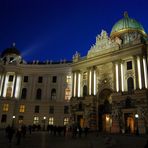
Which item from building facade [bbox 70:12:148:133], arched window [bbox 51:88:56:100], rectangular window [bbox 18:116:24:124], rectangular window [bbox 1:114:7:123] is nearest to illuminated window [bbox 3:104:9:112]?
rectangular window [bbox 1:114:7:123]

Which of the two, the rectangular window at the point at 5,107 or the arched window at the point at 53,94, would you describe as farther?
the arched window at the point at 53,94

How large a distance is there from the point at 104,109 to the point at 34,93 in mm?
23129

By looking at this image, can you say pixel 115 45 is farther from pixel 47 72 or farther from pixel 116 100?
pixel 47 72

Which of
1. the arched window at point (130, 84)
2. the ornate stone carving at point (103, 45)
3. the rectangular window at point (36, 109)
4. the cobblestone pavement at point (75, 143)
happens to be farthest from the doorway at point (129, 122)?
the rectangular window at point (36, 109)

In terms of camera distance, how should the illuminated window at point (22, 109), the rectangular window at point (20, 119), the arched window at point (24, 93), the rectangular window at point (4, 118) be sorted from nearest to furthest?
the rectangular window at point (4, 118)
the rectangular window at point (20, 119)
the illuminated window at point (22, 109)
the arched window at point (24, 93)

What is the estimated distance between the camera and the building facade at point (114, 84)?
39812 millimetres

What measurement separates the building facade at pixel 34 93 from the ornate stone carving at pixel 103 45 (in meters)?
10.9

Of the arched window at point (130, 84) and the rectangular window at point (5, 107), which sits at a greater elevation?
the arched window at point (130, 84)

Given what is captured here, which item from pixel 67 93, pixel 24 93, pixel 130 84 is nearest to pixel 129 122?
pixel 130 84

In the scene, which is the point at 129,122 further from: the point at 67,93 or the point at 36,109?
the point at 36,109

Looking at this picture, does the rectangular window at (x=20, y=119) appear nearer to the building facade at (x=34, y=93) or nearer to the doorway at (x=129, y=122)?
the building facade at (x=34, y=93)

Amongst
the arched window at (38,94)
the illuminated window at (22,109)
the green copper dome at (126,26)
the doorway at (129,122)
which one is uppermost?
the green copper dome at (126,26)

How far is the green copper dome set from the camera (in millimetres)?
55431

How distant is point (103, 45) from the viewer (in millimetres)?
50344
